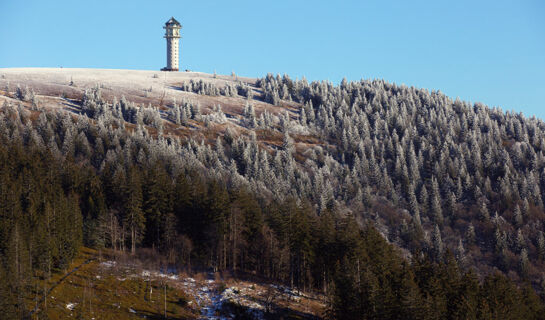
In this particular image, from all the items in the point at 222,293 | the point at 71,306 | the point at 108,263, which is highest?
the point at 71,306

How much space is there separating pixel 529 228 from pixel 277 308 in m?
117

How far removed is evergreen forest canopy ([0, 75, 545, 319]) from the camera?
226 ft

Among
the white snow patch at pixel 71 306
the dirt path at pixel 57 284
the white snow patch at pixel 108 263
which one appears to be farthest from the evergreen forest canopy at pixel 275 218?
the white snow patch at pixel 71 306

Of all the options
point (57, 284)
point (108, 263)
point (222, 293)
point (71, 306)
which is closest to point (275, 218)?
point (222, 293)

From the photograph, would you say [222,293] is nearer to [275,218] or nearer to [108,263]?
[275,218]

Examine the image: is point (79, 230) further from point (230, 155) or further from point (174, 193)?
point (230, 155)

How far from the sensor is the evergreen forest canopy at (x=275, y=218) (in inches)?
2717

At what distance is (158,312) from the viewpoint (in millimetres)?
70000

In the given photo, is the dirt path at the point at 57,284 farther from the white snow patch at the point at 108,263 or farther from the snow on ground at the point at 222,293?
the snow on ground at the point at 222,293

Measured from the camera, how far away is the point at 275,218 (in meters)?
91.4

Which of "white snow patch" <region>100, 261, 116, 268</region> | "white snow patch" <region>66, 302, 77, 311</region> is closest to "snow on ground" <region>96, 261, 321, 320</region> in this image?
"white snow patch" <region>100, 261, 116, 268</region>

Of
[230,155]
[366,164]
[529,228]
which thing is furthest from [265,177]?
[529,228]

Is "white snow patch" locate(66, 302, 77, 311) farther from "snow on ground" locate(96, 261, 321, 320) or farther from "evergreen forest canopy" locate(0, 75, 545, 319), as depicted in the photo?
"snow on ground" locate(96, 261, 321, 320)

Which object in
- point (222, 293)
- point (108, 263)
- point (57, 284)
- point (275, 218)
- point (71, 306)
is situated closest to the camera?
point (71, 306)
